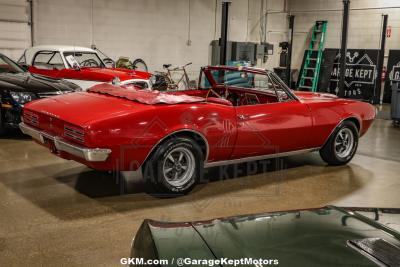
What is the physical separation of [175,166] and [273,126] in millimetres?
1326

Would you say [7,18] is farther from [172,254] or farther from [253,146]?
[172,254]

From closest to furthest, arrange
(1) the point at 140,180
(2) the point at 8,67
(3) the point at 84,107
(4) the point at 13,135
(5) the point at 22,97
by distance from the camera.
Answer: (3) the point at 84,107, (1) the point at 140,180, (5) the point at 22,97, (4) the point at 13,135, (2) the point at 8,67

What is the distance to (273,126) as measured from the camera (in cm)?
543

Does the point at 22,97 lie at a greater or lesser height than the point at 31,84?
lesser

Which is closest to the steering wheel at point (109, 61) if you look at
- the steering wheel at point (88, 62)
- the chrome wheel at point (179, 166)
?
the steering wheel at point (88, 62)

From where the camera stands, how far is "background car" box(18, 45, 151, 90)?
9672 millimetres

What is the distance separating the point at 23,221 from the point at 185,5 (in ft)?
42.4

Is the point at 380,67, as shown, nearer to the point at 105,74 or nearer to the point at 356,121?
the point at 356,121

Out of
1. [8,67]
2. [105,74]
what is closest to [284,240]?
[8,67]

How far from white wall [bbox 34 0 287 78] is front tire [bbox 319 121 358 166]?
904 cm

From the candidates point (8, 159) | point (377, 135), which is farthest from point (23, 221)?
point (377, 135)

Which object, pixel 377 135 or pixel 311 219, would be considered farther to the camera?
pixel 377 135

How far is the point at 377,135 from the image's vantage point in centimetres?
909

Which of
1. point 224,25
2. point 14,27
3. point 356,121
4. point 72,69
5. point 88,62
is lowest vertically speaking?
point 356,121
